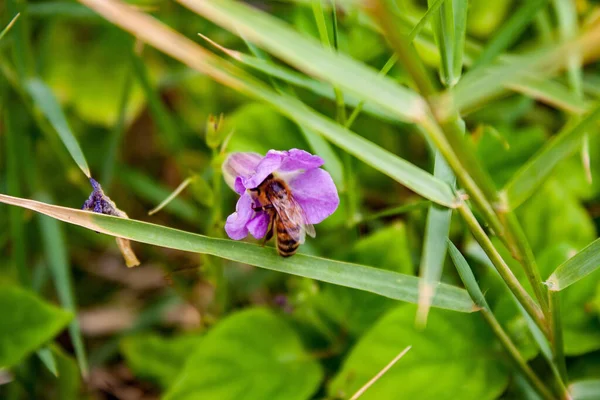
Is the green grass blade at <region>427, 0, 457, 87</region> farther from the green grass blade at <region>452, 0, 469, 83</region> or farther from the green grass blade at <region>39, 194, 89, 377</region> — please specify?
the green grass blade at <region>39, 194, 89, 377</region>

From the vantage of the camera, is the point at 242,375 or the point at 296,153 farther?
the point at 242,375

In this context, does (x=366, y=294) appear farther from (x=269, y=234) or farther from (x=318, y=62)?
(x=318, y=62)

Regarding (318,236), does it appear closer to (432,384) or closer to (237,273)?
(237,273)

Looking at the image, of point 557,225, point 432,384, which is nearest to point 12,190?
point 432,384

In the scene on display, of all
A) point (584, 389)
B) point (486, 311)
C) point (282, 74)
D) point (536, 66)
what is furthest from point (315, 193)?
point (584, 389)

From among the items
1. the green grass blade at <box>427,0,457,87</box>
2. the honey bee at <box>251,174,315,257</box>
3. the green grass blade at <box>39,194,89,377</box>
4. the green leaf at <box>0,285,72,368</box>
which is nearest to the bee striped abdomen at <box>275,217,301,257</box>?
the honey bee at <box>251,174,315,257</box>
